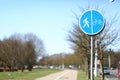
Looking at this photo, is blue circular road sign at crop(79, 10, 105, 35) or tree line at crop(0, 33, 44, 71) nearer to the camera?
blue circular road sign at crop(79, 10, 105, 35)

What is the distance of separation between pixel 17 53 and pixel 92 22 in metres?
101

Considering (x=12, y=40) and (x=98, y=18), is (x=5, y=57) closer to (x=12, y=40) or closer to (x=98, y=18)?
(x=12, y=40)

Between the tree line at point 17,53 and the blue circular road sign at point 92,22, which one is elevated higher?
the tree line at point 17,53

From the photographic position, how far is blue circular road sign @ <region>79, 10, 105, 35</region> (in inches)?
344

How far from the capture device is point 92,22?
8758mm

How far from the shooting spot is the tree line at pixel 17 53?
105500mm

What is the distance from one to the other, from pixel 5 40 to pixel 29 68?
44.2 ft

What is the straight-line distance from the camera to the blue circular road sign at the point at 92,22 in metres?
8.73

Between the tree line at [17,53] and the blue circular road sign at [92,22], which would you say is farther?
the tree line at [17,53]

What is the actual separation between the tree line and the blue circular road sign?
92.5 meters

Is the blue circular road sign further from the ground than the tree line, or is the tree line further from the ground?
the tree line

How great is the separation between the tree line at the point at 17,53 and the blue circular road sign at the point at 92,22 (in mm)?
92531

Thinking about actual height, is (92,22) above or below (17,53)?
below

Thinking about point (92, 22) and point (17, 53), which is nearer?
point (92, 22)
